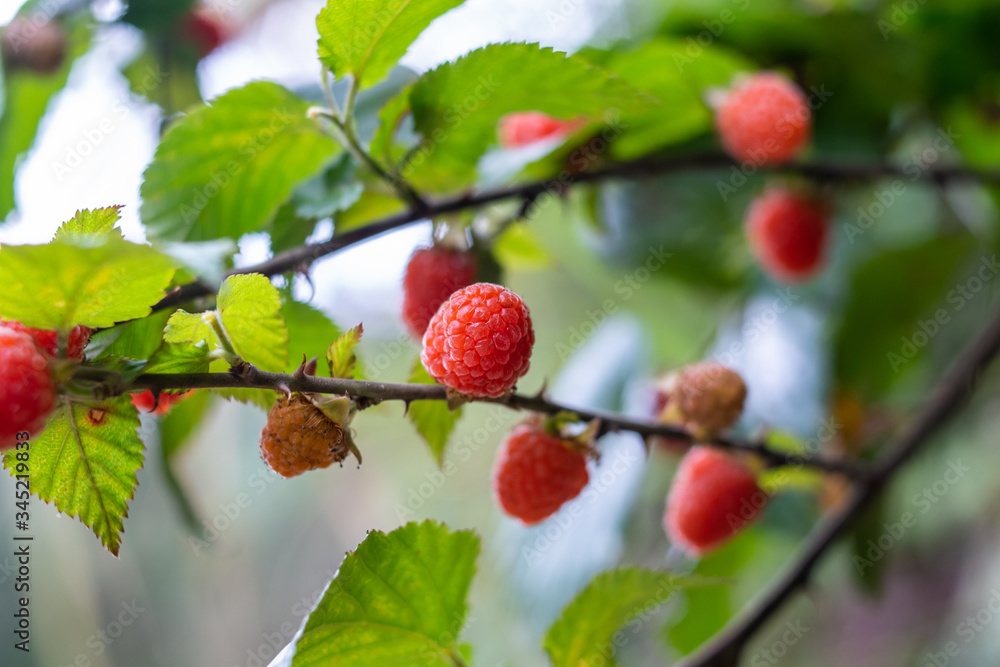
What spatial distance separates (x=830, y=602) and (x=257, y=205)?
1606 millimetres

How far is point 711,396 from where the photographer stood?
421mm

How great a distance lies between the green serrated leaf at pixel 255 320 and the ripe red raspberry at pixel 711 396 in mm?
232

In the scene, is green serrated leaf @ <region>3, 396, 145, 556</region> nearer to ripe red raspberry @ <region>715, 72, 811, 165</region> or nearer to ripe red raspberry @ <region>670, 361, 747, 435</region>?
ripe red raspberry @ <region>670, 361, 747, 435</region>

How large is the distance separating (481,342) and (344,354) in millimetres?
57

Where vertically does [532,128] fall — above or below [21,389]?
below

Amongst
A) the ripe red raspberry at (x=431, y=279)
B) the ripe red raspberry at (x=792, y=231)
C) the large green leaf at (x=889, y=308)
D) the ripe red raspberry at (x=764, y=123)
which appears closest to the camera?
the ripe red raspberry at (x=431, y=279)

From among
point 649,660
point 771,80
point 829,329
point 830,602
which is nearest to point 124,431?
point 771,80

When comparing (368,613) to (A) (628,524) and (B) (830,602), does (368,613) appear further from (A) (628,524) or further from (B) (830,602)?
(B) (830,602)

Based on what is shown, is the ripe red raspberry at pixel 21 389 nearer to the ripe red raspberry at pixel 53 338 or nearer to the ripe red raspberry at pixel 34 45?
the ripe red raspberry at pixel 53 338

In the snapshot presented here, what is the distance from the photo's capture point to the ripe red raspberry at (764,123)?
61cm

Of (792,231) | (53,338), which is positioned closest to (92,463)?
(53,338)

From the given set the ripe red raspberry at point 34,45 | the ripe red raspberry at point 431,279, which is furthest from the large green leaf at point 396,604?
the ripe red raspberry at point 34,45

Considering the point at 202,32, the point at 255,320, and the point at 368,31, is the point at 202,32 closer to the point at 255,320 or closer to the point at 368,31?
the point at 368,31

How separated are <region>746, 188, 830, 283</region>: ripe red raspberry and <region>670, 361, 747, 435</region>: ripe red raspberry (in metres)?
0.35
